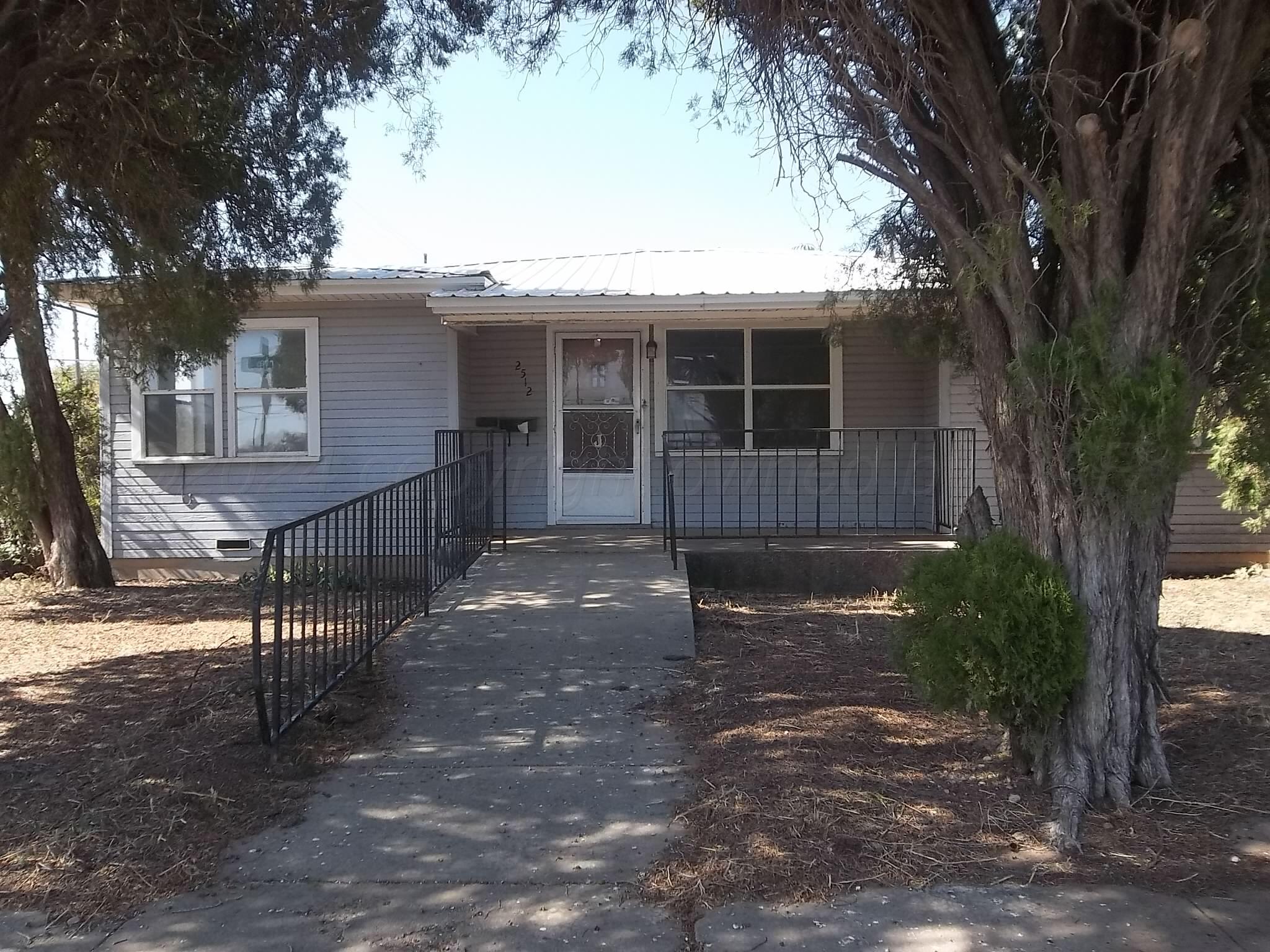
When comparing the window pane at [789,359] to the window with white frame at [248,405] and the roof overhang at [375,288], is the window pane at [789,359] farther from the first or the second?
the window with white frame at [248,405]

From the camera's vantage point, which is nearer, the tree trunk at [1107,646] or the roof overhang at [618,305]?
the tree trunk at [1107,646]

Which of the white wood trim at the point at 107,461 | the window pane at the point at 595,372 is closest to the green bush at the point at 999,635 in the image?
the window pane at the point at 595,372

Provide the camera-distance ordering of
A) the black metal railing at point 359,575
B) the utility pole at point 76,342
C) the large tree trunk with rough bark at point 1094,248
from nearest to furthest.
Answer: the large tree trunk with rough bark at point 1094,248, the black metal railing at point 359,575, the utility pole at point 76,342

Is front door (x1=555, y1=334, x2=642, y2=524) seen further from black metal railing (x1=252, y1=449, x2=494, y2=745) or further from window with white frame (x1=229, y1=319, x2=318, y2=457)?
window with white frame (x1=229, y1=319, x2=318, y2=457)

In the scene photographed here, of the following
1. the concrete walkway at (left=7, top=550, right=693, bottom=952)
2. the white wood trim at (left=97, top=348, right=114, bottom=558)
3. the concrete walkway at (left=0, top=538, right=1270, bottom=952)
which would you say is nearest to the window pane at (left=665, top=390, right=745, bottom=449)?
the concrete walkway at (left=7, top=550, right=693, bottom=952)

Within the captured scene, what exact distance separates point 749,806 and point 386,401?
747cm

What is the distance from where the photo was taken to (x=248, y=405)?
1073 centimetres

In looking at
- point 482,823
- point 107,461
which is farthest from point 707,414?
point 482,823

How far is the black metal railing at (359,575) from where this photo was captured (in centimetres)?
467

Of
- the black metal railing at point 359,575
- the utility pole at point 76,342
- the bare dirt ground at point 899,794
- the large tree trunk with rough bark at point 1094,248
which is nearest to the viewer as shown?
the bare dirt ground at point 899,794

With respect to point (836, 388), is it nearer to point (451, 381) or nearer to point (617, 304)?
point (617, 304)

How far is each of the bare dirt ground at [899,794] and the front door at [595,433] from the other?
4512 millimetres

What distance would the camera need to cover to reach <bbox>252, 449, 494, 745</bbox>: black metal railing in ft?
15.3

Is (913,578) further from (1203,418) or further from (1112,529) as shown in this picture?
(1203,418)
